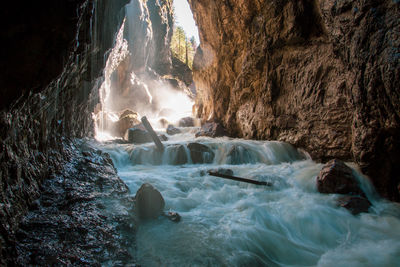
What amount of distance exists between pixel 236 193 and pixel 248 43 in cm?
795

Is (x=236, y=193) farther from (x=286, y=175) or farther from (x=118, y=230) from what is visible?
(x=118, y=230)

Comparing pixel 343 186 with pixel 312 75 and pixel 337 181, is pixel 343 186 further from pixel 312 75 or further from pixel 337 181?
pixel 312 75

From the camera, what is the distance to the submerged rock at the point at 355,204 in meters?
3.73

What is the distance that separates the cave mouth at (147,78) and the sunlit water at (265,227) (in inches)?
496

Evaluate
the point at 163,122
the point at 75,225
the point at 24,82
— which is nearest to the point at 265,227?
the point at 75,225

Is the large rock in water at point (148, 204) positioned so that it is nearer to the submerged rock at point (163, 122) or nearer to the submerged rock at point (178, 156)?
the submerged rock at point (178, 156)

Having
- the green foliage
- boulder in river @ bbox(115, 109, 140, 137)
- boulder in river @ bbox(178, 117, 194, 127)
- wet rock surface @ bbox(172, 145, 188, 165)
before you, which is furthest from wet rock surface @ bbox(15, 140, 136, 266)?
the green foliage

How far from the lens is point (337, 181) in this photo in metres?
4.36

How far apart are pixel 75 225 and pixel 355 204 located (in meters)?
4.49

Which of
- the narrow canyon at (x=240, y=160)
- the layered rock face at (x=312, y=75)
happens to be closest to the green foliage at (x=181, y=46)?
the layered rock face at (x=312, y=75)

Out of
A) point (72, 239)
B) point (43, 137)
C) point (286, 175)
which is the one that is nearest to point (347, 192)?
point (286, 175)

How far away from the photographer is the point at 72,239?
6.74 ft

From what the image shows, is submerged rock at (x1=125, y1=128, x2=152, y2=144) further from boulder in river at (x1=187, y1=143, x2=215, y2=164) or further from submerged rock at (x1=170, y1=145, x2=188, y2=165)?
boulder in river at (x1=187, y1=143, x2=215, y2=164)

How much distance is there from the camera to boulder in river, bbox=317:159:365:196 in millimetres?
4238
